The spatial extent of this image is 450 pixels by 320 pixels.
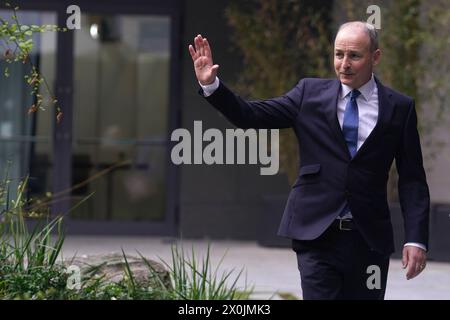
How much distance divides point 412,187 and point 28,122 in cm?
774

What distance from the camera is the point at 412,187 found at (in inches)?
170

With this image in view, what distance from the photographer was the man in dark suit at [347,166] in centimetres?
415

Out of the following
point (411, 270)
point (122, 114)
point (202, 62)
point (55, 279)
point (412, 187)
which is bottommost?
point (55, 279)

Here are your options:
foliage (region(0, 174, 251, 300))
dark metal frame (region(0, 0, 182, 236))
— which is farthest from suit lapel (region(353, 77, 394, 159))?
dark metal frame (region(0, 0, 182, 236))

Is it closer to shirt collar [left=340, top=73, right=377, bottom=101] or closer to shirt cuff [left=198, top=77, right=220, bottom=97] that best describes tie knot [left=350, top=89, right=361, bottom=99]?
shirt collar [left=340, top=73, right=377, bottom=101]

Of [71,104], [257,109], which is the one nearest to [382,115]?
[257,109]

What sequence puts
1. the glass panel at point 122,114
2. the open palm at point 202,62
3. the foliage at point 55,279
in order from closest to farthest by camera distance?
1. the open palm at point 202,62
2. the foliage at point 55,279
3. the glass panel at point 122,114

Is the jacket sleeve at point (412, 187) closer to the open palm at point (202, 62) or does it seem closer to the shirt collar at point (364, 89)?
the shirt collar at point (364, 89)

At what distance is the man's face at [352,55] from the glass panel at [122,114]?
7.35 metres

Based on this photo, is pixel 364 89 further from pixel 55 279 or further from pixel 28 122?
pixel 28 122

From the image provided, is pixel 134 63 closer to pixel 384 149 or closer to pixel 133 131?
pixel 133 131

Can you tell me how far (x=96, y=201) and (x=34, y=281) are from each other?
668cm

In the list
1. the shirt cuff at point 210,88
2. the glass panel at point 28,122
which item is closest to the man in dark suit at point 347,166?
the shirt cuff at point 210,88

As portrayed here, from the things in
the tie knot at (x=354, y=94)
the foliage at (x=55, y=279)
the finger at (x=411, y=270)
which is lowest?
the foliage at (x=55, y=279)
